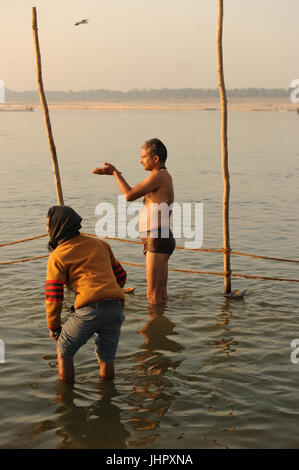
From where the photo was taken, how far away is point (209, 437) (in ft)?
16.0

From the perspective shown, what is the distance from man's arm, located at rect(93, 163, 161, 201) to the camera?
6531 millimetres

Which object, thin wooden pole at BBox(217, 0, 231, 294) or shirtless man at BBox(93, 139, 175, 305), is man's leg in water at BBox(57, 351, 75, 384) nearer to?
shirtless man at BBox(93, 139, 175, 305)

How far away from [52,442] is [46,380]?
116cm

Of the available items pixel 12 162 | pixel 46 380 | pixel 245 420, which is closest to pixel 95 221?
pixel 46 380

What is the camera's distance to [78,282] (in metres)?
4.93

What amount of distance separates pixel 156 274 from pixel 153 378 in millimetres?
1738

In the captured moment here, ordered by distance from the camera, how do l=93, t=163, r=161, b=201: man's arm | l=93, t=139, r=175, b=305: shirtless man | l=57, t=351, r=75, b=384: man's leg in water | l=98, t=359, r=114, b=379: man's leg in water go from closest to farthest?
1. l=57, t=351, r=75, b=384: man's leg in water
2. l=98, t=359, r=114, b=379: man's leg in water
3. l=93, t=163, r=161, b=201: man's arm
4. l=93, t=139, r=175, b=305: shirtless man

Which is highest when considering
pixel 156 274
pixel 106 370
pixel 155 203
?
pixel 155 203

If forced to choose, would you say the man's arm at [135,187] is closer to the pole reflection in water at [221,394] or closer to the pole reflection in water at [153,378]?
the pole reflection in water at [153,378]

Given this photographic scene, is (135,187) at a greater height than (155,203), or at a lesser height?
greater

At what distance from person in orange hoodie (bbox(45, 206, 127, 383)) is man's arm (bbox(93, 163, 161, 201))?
1.63 meters

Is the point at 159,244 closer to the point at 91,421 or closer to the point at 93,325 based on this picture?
the point at 93,325

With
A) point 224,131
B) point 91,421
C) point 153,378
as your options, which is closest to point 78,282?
point 91,421

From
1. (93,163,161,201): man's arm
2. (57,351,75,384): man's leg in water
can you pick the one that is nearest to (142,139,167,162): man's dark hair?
(93,163,161,201): man's arm
